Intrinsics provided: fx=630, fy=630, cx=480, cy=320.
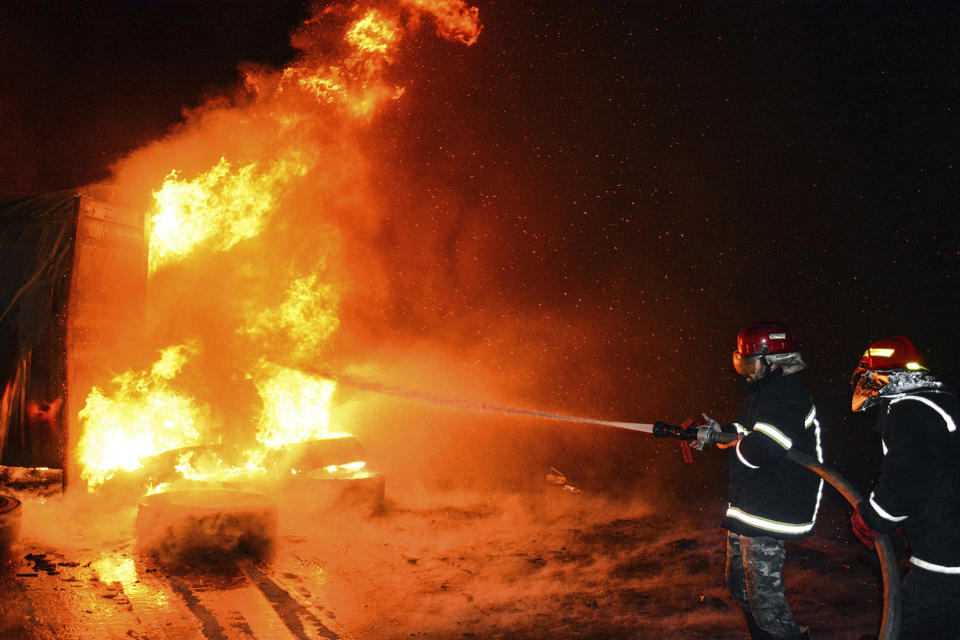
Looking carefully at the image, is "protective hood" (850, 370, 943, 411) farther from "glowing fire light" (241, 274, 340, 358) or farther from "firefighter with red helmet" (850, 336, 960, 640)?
"glowing fire light" (241, 274, 340, 358)

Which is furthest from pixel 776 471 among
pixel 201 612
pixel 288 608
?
pixel 201 612

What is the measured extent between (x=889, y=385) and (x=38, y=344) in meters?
9.33

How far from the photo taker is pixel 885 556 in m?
3.42

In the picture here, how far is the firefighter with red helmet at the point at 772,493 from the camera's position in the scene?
3.93 metres

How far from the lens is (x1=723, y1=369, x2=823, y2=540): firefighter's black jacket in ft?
12.9

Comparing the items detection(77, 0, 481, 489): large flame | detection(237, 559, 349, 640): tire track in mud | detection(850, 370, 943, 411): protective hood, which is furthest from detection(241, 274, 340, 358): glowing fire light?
detection(850, 370, 943, 411): protective hood

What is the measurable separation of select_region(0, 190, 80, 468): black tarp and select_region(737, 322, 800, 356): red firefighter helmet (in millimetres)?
8159

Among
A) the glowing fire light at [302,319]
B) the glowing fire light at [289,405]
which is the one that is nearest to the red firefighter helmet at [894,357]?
the glowing fire light at [289,405]

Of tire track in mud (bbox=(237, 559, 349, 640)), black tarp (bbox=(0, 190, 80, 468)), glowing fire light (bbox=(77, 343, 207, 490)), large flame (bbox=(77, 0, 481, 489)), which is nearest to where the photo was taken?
tire track in mud (bbox=(237, 559, 349, 640))

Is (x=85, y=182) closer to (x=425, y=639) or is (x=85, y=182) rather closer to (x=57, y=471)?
(x=57, y=471)

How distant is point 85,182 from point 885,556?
16320 millimetres

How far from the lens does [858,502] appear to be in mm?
3459

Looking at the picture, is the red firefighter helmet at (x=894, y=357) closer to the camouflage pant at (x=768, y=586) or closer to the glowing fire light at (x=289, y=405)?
the camouflage pant at (x=768, y=586)

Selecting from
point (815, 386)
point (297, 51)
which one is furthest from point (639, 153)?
point (297, 51)
